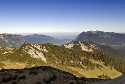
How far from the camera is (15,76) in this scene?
112 ft

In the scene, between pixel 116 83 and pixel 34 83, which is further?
pixel 34 83

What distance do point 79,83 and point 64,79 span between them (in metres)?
2.71

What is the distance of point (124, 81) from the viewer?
2266 cm

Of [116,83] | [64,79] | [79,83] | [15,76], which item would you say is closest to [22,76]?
[15,76]

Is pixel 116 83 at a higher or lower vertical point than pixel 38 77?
higher

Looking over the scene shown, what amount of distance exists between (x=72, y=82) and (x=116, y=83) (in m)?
11.4

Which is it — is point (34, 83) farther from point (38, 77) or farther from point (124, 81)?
point (124, 81)

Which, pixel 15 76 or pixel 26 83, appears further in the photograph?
pixel 15 76

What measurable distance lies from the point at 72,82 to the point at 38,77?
579 cm

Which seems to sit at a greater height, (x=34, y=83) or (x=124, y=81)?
(x=124, y=81)

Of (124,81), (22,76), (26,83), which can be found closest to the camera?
(124,81)

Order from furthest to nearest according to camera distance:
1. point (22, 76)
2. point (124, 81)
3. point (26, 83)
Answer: point (22, 76) < point (26, 83) < point (124, 81)

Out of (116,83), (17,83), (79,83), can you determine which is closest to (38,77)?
(17,83)

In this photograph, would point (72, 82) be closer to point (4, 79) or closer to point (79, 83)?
point (79, 83)
